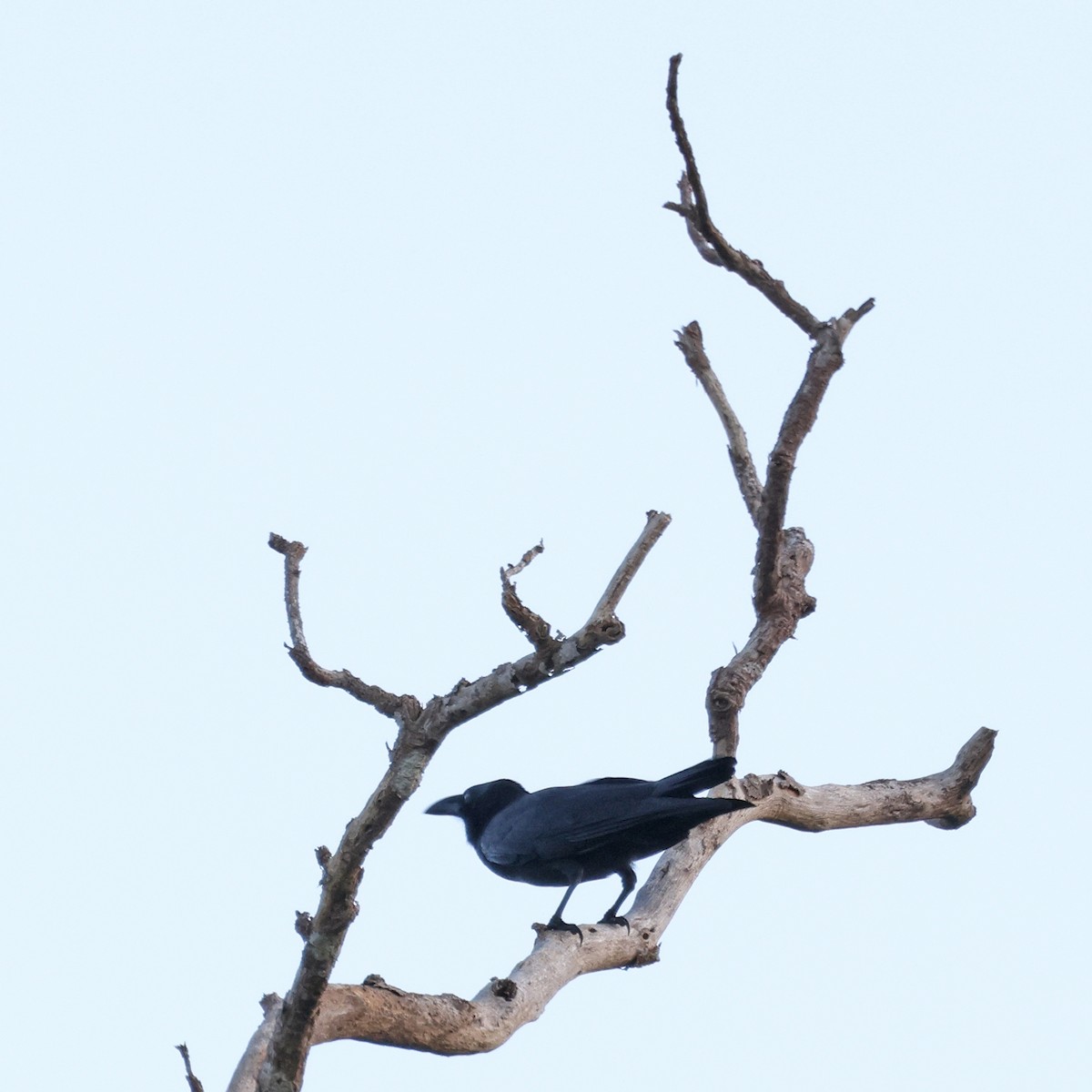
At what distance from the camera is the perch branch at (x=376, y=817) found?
3348mm

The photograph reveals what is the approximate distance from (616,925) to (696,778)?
0.74m

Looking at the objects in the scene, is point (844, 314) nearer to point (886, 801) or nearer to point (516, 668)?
point (886, 801)

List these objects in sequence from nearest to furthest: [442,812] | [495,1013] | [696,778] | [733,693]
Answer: [495,1013] < [696,778] < [733,693] < [442,812]

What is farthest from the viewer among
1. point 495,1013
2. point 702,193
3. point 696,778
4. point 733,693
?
point 733,693

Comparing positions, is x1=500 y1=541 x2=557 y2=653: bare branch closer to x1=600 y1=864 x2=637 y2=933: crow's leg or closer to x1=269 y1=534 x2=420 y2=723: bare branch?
x1=269 y1=534 x2=420 y2=723: bare branch

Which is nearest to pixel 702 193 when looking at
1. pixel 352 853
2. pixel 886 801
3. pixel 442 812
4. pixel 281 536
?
pixel 281 536

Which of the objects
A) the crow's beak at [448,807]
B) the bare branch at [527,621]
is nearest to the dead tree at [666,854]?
the bare branch at [527,621]

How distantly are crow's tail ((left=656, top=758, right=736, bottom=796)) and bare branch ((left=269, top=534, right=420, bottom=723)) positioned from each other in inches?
68.9

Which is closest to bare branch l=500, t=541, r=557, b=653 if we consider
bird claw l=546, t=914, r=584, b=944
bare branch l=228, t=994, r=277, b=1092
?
bare branch l=228, t=994, r=277, b=1092

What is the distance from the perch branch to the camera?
11.0ft

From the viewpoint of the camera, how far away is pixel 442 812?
6.91m

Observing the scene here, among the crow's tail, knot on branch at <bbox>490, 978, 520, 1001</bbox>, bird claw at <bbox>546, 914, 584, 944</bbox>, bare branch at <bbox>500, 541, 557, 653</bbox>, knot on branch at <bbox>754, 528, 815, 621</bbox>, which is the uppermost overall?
knot on branch at <bbox>754, 528, 815, 621</bbox>

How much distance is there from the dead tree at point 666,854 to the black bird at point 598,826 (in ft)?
0.59

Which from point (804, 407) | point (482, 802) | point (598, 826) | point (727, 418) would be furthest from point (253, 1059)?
point (727, 418)
